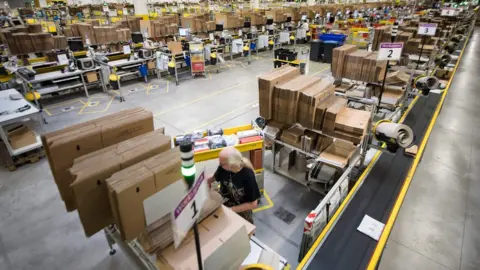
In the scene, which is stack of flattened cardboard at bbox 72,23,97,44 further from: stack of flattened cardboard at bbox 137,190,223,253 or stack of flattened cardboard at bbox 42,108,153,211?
stack of flattened cardboard at bbox 137,190,223,253

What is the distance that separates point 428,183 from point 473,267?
1.61 m

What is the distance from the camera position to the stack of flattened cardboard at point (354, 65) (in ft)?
18.1

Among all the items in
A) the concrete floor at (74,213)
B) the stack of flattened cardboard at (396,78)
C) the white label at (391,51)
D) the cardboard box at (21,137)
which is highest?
the white label at (391,51)

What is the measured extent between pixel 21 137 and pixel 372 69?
713 centimetres

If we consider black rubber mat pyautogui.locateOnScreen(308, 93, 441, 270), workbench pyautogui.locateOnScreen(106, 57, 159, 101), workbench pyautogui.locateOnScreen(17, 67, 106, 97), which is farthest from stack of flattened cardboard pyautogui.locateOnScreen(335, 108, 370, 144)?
workbench pyautogui.locateOnScreen(17, 67, 106, 97)

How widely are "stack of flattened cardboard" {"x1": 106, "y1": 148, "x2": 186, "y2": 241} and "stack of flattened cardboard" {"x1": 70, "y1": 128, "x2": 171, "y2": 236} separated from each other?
0.13 metres

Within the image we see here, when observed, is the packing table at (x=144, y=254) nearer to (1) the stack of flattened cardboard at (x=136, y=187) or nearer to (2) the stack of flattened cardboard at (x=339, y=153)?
(1) the stack of flattened cardboard at (x=136, y=187)

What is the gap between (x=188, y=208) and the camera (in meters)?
1.18

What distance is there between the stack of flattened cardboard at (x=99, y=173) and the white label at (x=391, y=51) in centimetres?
412

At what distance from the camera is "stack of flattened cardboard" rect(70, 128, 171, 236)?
1.87m

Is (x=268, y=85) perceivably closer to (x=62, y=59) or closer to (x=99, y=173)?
(x=99, y=173)

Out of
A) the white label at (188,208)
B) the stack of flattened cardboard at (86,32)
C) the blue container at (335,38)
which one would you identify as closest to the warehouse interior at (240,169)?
the white label at (188,208)

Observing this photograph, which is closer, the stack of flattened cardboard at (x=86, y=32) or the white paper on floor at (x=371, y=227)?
the white paper on floor at (x=371, y=227)

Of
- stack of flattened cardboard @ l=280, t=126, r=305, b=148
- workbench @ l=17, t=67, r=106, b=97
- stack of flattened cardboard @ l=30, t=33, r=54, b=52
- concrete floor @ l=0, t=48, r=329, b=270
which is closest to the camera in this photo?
concrete floor @ l=0, t=48, r=329, b=270
